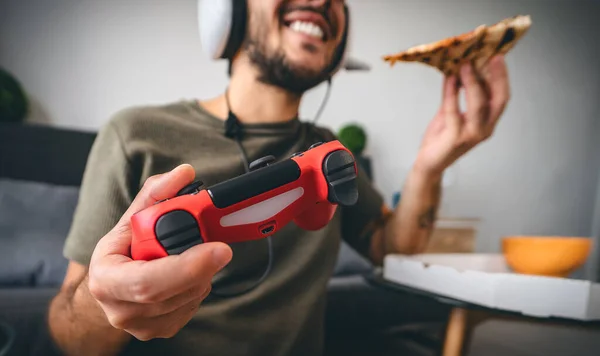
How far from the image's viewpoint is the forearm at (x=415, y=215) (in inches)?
19.7

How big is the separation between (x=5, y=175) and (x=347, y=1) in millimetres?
458

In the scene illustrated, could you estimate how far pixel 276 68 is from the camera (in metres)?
0.39

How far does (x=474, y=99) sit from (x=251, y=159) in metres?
0.24

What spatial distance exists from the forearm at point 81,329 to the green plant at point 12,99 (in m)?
0.26

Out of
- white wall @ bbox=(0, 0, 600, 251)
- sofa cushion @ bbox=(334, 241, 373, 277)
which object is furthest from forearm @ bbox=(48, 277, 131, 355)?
sofa cushion @ bbox=(334, 241, 373, 277)

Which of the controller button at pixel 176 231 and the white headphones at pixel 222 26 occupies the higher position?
the white headphones at pixel 222 26

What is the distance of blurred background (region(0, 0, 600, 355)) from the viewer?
412mm

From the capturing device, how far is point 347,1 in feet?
1.68

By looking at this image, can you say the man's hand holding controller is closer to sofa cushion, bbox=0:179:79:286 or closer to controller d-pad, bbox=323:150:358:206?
controller d-pad, bbox=323:150:358:206

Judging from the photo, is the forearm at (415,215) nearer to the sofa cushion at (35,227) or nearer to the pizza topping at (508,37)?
the pizza topping at (508,37)

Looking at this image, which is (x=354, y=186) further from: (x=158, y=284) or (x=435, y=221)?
(x=435, y=221)

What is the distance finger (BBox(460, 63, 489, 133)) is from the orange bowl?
13cm

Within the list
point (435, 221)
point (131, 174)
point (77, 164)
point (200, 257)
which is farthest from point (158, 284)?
point (435, 221)

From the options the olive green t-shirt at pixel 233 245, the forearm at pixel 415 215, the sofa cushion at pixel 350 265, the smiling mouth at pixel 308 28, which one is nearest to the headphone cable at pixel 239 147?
the olive green t-shirt at pixel 233 245
